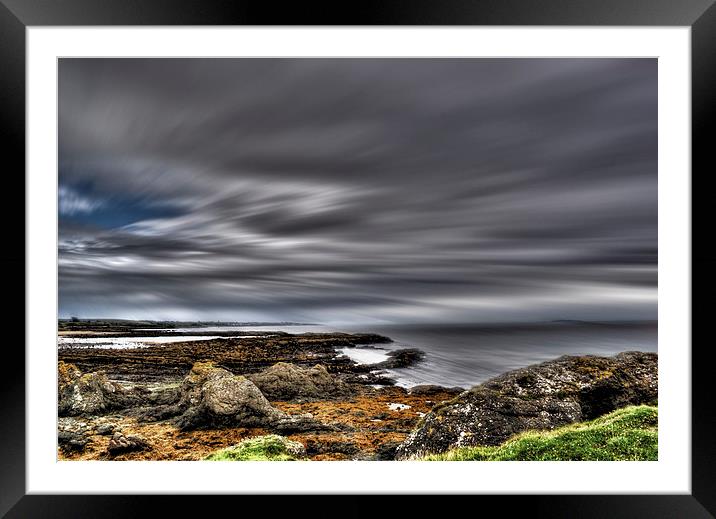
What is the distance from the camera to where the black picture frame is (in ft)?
5.57

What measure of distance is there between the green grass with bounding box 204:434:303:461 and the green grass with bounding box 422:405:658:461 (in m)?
1.25

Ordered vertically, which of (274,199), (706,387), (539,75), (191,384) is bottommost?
(191,384)

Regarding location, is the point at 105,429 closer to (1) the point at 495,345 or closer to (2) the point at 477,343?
(2) the point at 477,343

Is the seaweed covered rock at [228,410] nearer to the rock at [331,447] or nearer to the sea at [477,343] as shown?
the rock at [331,447]

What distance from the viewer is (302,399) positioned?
174 inches

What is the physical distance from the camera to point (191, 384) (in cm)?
421

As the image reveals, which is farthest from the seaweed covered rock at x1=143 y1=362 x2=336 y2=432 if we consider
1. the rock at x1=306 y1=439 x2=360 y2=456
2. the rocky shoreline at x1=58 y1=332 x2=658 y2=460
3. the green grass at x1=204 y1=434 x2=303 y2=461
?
the green grass at x1=204 y1=434 x2=303 y2=461

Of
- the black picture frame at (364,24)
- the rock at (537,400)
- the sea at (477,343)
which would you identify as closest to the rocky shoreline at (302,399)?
the rock at (537,400)

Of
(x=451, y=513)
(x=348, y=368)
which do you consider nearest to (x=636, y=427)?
(x=451, y=513)

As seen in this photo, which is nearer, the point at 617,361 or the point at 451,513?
the point at 451,513

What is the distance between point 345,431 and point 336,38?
376 cm

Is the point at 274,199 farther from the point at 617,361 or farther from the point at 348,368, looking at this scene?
the point at 617,361

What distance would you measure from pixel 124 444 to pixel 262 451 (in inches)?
63.7

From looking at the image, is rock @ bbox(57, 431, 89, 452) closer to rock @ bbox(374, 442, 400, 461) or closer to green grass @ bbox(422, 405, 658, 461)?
rock @ bbox(374, 442, 400, 461)
